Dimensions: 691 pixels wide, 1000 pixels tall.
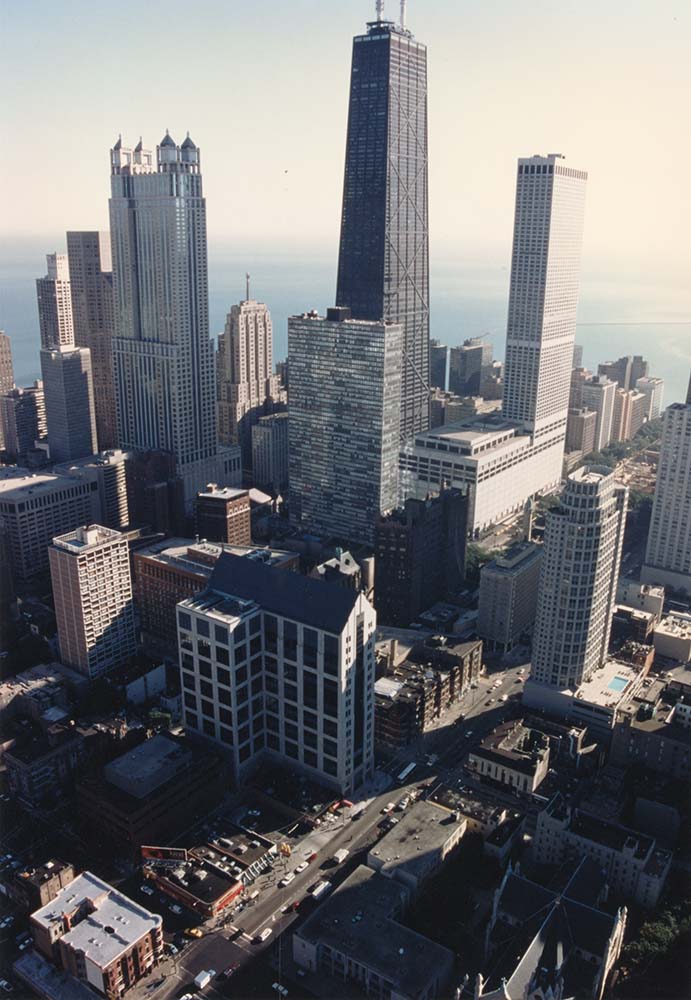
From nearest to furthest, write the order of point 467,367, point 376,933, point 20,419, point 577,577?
point 376,933, point 577,577, point 20,419, point 467,367

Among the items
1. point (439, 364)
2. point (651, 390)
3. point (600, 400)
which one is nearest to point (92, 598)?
point (600, 400)

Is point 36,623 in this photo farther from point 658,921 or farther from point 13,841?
point 658,921

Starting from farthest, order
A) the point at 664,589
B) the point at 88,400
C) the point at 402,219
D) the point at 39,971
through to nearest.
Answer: the point at 88,400
the point at 402,219
the point at 664,589
the point at 39,971

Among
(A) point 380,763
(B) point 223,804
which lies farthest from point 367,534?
(B) point 223,804

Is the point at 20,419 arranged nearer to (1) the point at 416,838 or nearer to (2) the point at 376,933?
(1) the point at 416,838

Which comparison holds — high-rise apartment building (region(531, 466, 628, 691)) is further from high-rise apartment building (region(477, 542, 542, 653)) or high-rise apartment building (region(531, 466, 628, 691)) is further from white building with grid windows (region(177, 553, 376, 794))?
white building with grid windows (region(177, 553, 376, 794))

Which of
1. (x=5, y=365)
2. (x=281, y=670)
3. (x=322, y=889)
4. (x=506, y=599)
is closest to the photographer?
(x=322, y=889)

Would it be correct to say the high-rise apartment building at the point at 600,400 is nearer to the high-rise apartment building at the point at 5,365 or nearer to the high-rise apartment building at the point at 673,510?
the high-rise apartment building at the point at 673,510
